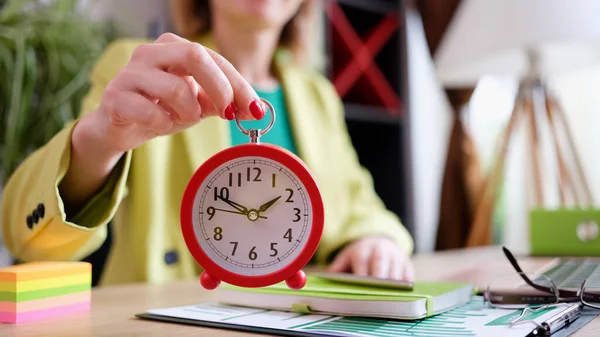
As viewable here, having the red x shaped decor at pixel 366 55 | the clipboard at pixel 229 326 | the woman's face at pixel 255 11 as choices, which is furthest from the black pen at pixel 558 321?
the red x shaped decor at pixel 366 55

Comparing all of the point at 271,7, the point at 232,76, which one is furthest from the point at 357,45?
the point at 232,76

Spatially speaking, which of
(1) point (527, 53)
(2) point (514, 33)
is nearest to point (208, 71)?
(2) point (514, 33)

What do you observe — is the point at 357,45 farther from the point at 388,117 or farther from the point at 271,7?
the point at 271,7

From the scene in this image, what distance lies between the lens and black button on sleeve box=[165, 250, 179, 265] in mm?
1451

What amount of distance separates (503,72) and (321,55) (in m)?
0.75

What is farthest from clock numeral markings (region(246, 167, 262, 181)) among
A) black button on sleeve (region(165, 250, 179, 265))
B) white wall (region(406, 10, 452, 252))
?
white wall (region(406, 10, 452, 252))

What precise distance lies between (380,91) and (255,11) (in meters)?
1.53

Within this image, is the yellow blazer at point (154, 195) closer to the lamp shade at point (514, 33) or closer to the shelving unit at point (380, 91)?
the lamp shade at point (514, 33)

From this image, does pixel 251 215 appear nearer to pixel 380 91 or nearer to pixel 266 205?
pixel 266 205

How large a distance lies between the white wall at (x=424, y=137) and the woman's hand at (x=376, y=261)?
6.80 ft

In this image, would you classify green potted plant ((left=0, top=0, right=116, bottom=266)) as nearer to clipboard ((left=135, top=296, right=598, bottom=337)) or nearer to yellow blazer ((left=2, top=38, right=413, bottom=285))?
yellow blazer ((left=2, top=38, right=413, bottom=285))

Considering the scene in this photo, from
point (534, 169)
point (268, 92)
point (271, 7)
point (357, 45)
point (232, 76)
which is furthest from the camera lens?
point (357, 45)

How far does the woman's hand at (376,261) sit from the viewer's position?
107 cm

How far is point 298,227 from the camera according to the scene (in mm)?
713
